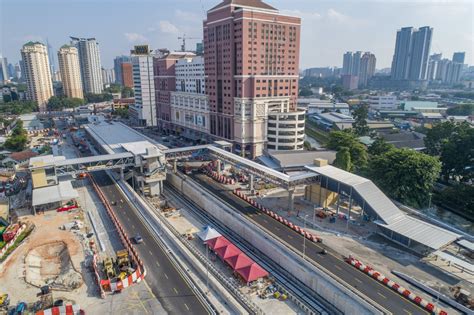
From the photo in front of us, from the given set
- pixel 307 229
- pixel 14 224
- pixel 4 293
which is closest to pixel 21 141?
pixel 14 224

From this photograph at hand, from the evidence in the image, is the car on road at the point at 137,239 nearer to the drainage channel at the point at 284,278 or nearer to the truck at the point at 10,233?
the drainage channel at the point at 284,278

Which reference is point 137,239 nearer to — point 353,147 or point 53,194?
point 53,194

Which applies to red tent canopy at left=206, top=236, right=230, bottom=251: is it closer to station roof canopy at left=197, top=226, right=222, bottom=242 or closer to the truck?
station roof canopy at left=197, top=226, right=222, bottom=242

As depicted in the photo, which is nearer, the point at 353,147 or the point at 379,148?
the point at 353,147

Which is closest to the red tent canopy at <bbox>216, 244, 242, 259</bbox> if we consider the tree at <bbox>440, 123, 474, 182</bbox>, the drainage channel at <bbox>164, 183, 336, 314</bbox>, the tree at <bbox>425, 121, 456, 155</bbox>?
the drainage channel at <bbox>164, 183, 336, 314</bbox>

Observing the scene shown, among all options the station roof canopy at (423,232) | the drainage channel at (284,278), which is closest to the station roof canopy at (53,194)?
the drainage channel at (284,278)

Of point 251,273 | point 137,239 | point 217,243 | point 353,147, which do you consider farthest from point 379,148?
point 137,239
